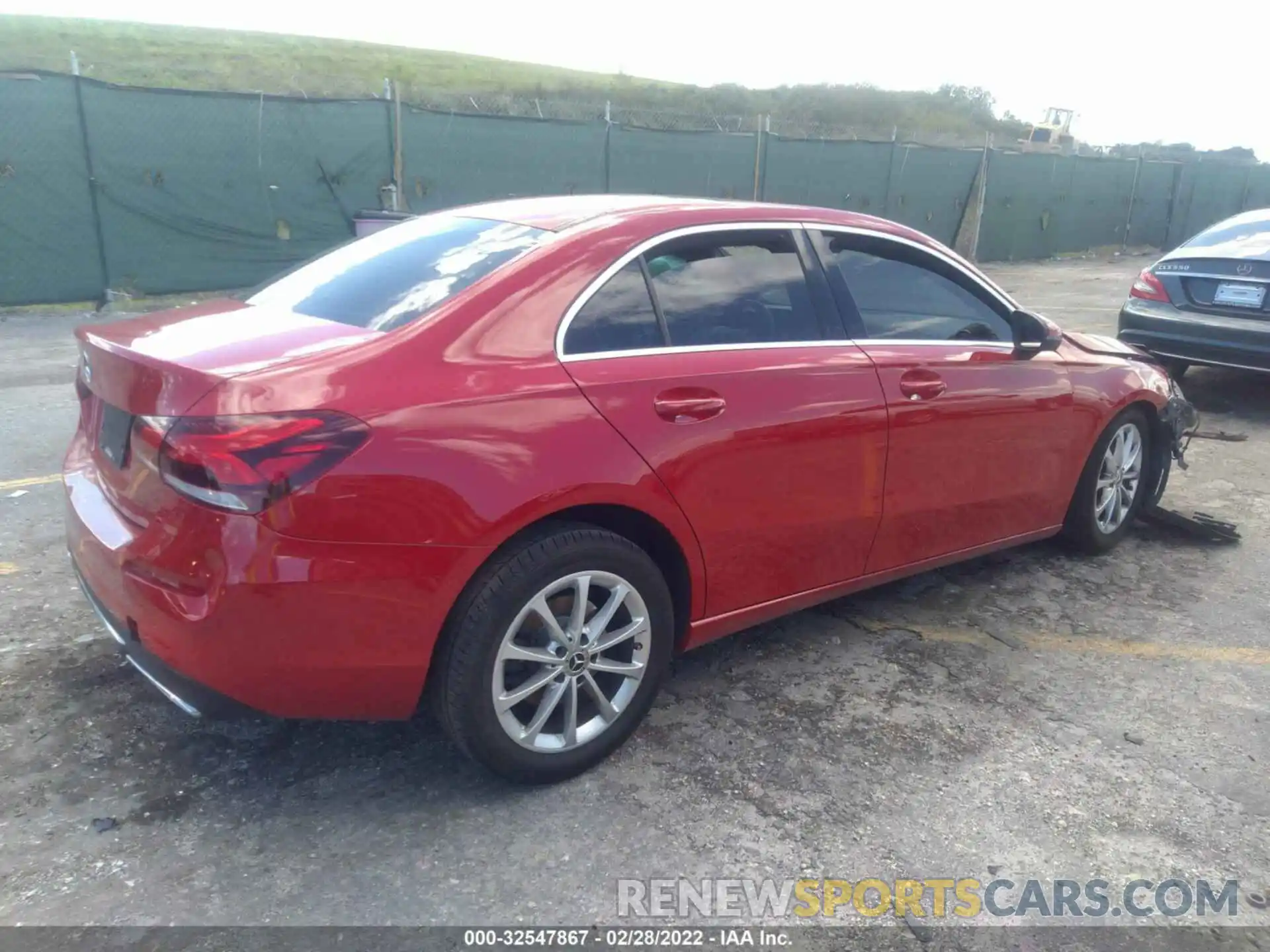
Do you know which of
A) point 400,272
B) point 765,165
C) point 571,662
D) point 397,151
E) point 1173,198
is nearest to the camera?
point 571,662

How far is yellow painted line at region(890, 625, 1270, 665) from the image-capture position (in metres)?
3.86

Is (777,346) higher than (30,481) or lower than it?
higher

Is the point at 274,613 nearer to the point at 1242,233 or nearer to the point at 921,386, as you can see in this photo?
the point at 921,386

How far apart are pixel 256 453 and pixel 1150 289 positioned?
7.72 metres

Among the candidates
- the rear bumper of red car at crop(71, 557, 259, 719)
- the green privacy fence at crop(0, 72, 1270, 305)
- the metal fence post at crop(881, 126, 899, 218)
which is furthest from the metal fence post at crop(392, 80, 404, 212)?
the rear bumper of red car at crop(71, 557, 259, 719)

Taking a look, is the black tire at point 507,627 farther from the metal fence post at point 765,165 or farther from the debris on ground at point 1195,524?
the metal fence post at point 765,165

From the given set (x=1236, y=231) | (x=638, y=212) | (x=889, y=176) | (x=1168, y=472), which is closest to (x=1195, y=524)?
(x=1168, y=472)

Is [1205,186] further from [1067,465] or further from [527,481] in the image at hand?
[527,481]

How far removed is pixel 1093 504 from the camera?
4629 mm

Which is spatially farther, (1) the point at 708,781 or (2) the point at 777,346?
(2) the point at 777,346

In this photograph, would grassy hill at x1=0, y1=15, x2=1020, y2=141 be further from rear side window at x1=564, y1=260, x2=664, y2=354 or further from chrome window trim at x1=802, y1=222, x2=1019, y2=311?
rear side window at x1=564, y1=260, x2=664, y2=354

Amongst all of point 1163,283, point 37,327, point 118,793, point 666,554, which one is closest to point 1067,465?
point 666,554

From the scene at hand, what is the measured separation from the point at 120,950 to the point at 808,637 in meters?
2.48

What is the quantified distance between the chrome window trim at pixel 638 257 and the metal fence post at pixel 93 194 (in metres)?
9.71
